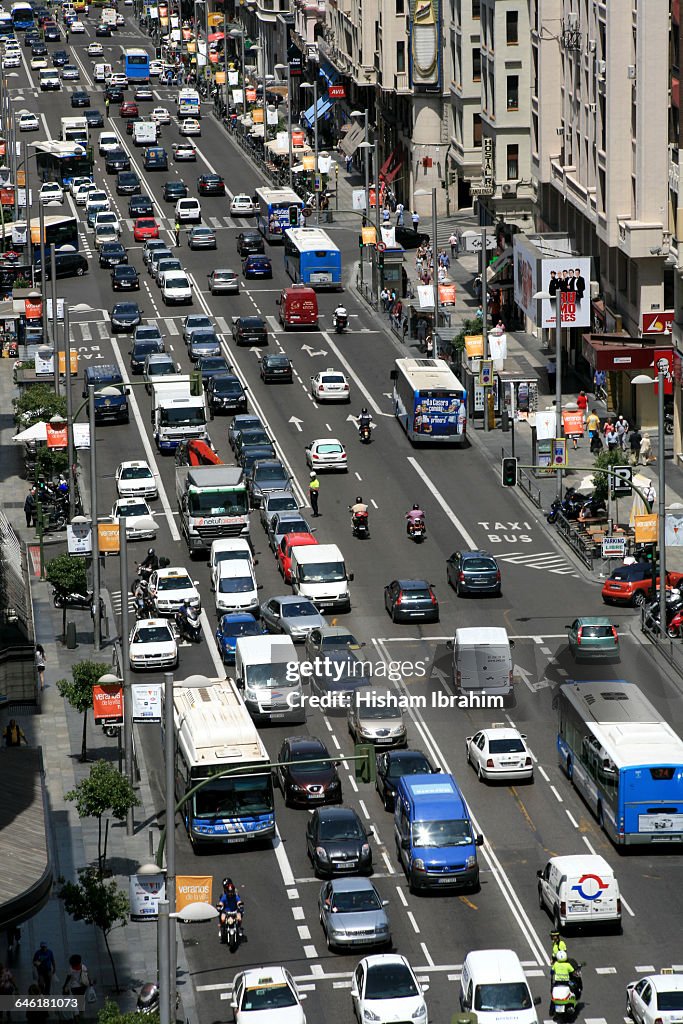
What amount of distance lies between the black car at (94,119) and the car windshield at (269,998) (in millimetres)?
147976

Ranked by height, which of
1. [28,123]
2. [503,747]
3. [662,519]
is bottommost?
[503,747]

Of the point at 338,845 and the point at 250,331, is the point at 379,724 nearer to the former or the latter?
the point at 338,845

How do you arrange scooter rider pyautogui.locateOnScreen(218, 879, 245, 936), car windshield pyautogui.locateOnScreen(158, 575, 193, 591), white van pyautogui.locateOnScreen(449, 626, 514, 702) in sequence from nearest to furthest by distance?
scooter rider pyautogui.locateOnScreen(218, 879, 245, 936) → white van pyautogui.locateOnScreen(449, 626, 514, 702) → car windshield pyautogui.locateOnScreen(158, 575, 193, 591)

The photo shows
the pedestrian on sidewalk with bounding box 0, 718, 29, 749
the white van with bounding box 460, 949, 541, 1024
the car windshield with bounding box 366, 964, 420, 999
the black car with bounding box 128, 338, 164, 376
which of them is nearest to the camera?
the white van with bounding box 460, 949, 541, 1024

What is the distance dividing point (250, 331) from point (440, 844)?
2428 inches

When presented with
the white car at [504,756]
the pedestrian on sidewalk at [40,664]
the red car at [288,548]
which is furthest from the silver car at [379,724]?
the red car at [288,548]

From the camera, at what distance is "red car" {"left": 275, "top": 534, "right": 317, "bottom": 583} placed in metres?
74.6

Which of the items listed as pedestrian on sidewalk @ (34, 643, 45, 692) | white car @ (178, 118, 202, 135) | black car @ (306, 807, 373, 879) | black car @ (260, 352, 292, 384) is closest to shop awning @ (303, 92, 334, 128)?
white car @ (178, 118, 202, 135)

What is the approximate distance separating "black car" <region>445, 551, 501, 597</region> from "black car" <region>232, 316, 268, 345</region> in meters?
38.9

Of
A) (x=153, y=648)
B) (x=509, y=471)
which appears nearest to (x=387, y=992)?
(x=153, y=648)

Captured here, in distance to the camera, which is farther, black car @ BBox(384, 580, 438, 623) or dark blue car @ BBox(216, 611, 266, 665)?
black car @ BBox(384, 580, 438, 623)

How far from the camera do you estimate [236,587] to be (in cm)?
7169

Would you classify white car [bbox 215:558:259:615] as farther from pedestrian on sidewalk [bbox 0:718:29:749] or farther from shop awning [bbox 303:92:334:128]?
shop awning [bbox 303:92:334:128]

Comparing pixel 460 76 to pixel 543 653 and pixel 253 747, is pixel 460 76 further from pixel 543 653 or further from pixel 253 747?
pixel 253 747
